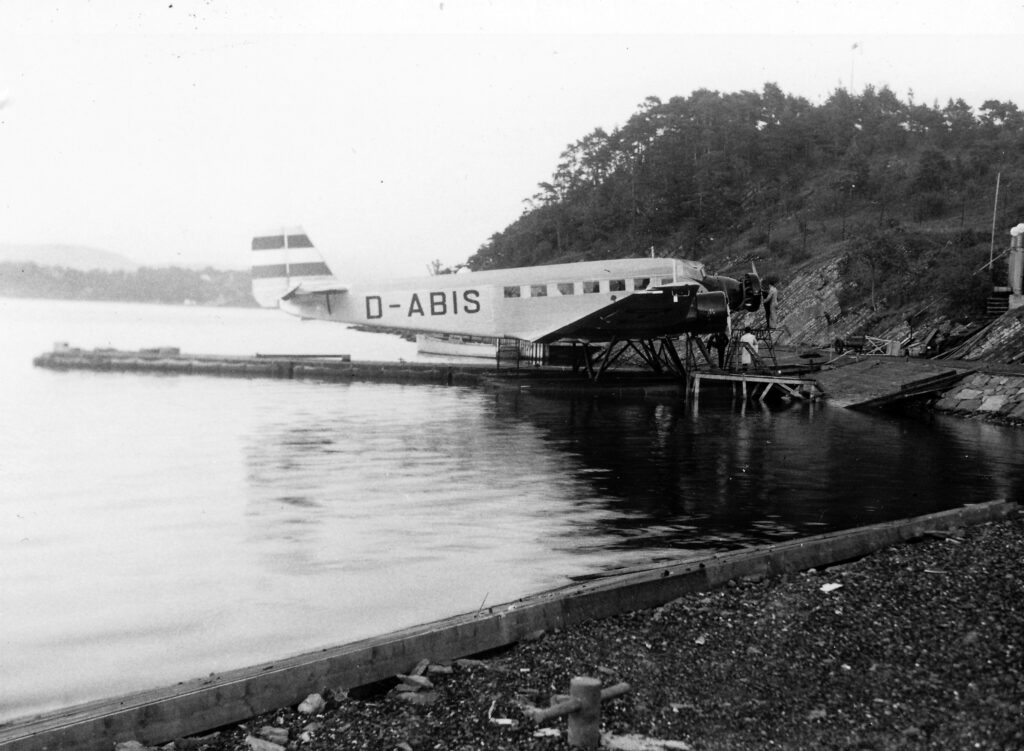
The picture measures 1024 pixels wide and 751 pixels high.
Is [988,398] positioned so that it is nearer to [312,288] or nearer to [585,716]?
[312,288]

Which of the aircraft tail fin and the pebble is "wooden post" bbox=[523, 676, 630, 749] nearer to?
the pebble

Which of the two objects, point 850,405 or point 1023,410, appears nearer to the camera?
point 1023,410

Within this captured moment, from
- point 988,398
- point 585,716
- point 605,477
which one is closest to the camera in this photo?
point 585,716

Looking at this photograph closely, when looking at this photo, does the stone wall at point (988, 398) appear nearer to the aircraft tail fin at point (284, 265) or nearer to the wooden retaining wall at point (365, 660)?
the wooden retaining wall at point (365, 660)

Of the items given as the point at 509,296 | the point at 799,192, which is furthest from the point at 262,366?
the point at 799,192

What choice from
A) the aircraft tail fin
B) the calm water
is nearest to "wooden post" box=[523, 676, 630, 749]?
the calm water

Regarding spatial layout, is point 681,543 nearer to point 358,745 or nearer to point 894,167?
point 358,745

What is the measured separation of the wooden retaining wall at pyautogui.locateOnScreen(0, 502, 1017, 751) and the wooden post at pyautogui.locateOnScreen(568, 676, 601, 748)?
64.1 inches

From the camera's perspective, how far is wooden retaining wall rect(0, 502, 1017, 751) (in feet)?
16.4

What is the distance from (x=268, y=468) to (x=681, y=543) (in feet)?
28.4

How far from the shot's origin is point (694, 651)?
20.5 ft

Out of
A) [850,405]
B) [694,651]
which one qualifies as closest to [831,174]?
[850,405]

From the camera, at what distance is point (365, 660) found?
19.4ft

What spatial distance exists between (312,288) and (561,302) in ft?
32.7
